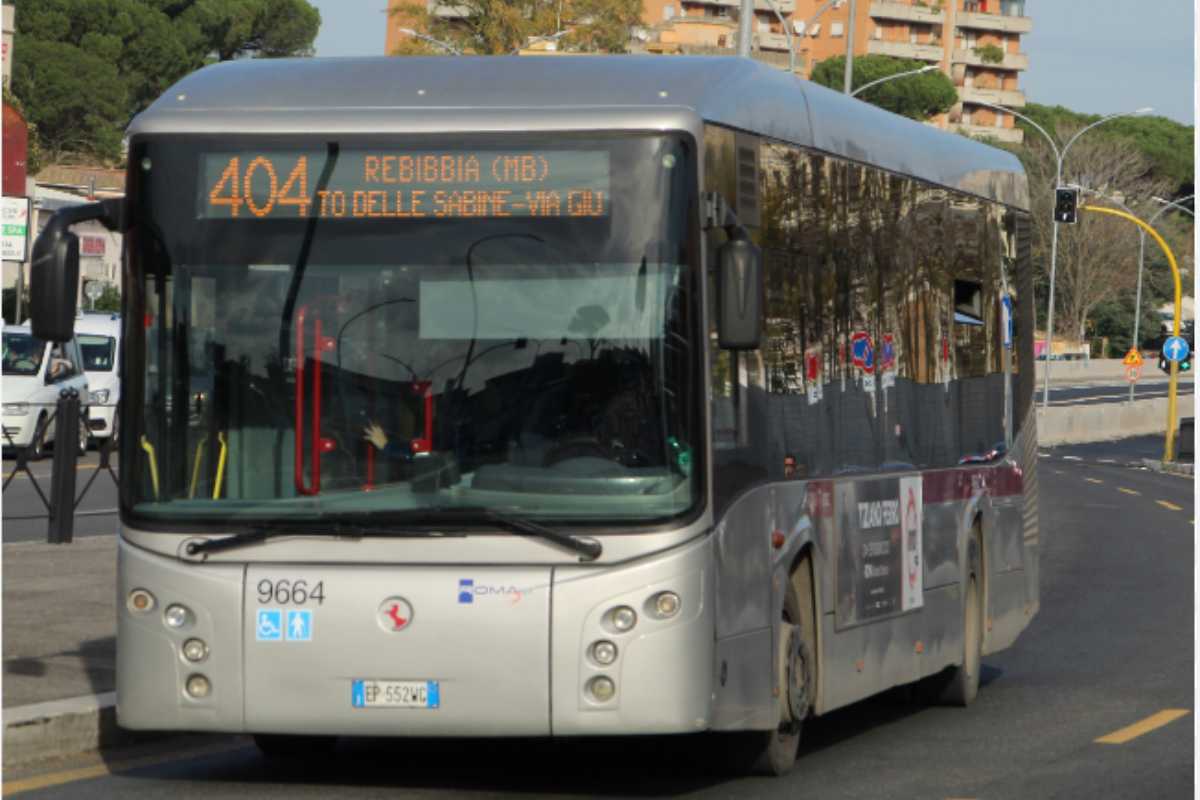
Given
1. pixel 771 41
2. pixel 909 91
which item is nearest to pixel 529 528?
pixel 909 91

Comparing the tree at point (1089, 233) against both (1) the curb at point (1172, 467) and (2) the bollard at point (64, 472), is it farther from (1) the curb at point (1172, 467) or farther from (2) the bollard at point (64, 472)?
(2) the bollard at point (64, 472)

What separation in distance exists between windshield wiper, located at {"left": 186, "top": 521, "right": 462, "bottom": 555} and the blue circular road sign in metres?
57.9

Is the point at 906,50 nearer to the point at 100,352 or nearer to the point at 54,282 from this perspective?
the point at 100,352

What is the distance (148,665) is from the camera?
9.02m

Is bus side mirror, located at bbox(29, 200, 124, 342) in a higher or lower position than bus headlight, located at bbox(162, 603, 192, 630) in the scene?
higher

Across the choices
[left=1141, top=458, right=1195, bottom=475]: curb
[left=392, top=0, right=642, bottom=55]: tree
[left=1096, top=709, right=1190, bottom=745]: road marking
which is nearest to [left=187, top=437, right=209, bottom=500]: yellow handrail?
[left=1096, top=709, right=1190, bottom=745]: road marking

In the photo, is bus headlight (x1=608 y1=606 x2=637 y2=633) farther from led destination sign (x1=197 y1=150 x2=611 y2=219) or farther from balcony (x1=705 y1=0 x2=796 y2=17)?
balcony (x1=705 y1=0 x2=796 y2=17)

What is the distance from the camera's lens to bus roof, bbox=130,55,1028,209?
8.95 metres

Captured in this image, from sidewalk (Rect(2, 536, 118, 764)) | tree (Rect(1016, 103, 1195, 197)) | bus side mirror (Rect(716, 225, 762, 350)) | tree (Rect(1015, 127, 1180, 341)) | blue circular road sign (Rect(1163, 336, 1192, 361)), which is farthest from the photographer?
tree (Rect(1016, 103, 1195, 197))

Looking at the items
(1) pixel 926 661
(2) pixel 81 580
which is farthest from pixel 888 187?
(2) pixel 81 580

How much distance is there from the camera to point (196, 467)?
9070mm

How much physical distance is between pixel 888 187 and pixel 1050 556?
53.6 feet

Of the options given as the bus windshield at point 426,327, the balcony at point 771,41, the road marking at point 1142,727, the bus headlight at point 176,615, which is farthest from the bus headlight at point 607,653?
the balcony at point 771,41

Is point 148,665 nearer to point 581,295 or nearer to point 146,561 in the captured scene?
point 146,561
